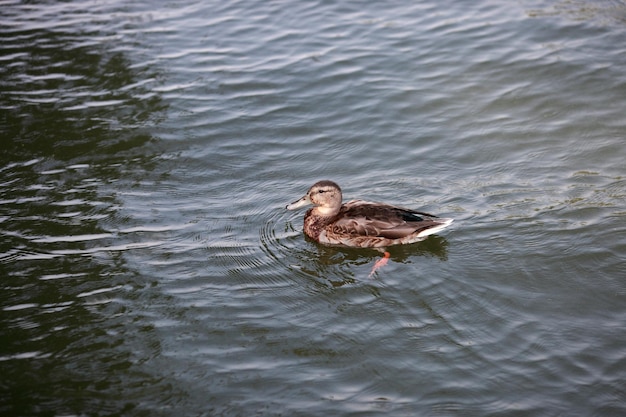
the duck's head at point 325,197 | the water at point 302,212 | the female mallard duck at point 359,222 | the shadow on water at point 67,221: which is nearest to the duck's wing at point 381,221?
the female mallard duck at point 359,222

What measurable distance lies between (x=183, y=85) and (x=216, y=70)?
69cm

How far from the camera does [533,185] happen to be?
8242 millimetres

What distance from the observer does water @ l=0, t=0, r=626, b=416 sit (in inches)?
224

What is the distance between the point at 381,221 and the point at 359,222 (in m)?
0.25

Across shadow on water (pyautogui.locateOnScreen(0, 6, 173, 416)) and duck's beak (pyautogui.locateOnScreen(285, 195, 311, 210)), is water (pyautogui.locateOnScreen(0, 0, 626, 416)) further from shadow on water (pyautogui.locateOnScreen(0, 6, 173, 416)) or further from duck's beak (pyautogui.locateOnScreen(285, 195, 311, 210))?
duck's beak (pyautogui.locateOnScreen(285, 195, 311, 210))

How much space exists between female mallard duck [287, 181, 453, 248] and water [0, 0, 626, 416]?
0.73 ft

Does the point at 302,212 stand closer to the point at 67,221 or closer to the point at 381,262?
the point at 381,262

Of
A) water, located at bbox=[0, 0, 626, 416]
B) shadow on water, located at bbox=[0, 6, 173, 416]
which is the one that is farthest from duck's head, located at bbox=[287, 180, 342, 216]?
shadow on water, located at bbox=[0, 6, 173, 416]

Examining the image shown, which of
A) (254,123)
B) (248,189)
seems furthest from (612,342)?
(254,123)

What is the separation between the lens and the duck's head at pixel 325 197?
309 inches

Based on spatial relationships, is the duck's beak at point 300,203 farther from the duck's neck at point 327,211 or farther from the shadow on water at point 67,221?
the shadow on water at point 67,221

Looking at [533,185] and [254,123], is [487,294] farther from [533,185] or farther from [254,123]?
[254,123]

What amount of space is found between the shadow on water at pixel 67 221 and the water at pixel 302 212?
0.09ft

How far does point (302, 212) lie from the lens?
855 cm
